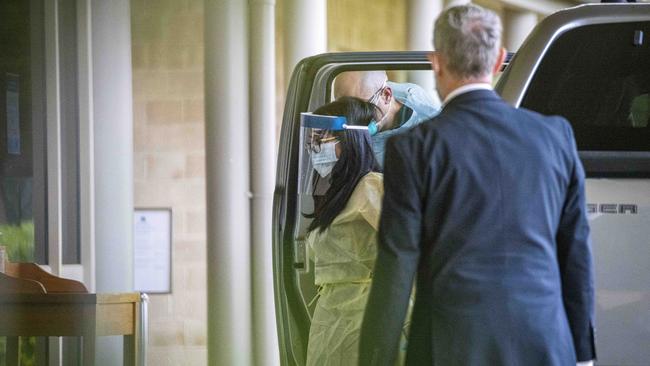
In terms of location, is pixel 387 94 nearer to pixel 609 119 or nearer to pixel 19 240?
pixel 609 119

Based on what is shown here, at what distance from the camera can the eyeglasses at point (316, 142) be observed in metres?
4.97

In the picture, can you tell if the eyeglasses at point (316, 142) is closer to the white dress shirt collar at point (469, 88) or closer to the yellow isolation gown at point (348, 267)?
the yellow isolation gown at point (348, 267)

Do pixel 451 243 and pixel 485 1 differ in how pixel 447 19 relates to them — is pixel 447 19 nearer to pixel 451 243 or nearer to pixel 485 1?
pixel 451 243

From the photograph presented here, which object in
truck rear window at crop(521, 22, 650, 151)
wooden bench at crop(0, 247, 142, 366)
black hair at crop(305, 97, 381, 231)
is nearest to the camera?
truck rear window at crop(521, 22, 650, 151)

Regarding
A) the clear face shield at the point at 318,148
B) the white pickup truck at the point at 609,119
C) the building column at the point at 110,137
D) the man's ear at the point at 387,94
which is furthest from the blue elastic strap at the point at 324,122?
the building column at the point at 110,137

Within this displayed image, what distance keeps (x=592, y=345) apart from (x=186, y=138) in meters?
7.41

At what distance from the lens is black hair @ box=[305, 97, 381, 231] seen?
4.67 metres

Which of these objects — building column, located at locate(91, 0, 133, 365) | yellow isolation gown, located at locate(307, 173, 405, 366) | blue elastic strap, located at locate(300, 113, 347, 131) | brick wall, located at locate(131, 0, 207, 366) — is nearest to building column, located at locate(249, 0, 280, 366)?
brick wall, located at locate(131, 0, 207, 366)

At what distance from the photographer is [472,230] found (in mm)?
3266

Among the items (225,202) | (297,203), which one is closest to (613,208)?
(297,203)

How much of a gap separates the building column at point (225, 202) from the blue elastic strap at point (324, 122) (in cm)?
408

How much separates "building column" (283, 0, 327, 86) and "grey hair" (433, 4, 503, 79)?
639 centimetres

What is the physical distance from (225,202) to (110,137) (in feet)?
7.68

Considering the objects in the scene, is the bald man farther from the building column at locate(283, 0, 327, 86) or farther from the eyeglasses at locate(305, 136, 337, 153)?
the building column at locate(283, 0, 327, 86)
